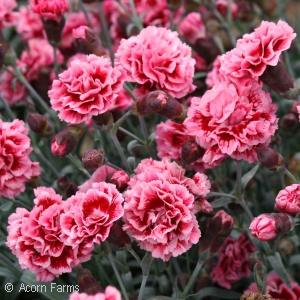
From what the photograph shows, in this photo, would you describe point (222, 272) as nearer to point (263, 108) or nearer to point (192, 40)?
point (263, 108)

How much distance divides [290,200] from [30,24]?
2.99 ft

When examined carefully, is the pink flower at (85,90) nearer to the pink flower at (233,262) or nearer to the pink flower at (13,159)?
the pink flower at (13,159)

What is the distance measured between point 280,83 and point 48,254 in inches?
18.3

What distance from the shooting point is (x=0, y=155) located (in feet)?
3.08

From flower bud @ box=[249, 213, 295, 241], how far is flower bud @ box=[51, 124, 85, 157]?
13.1 inches

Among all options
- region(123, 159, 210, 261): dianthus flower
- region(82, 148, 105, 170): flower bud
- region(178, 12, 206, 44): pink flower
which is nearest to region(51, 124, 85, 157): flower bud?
region(82, 148, 105, 170): flower bud

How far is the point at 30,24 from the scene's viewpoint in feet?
4.77

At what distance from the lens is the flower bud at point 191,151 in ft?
2.99

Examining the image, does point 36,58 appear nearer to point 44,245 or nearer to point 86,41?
point 86,41

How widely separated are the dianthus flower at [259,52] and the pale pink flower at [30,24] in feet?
2.37

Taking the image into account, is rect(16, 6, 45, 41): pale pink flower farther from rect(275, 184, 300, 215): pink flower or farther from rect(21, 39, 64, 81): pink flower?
rect(275, 184, 300, 215): pink flower

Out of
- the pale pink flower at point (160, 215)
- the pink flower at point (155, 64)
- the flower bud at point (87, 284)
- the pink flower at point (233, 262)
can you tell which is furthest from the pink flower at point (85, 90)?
the pink flower at point (233, 262)

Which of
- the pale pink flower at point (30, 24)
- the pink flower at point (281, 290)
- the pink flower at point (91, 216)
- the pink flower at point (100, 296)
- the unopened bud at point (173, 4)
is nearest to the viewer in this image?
the pink flower at point (100, 296)

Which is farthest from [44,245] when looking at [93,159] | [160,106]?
[160,106]
